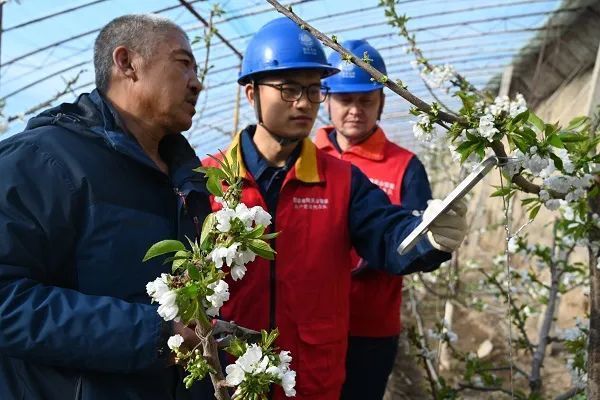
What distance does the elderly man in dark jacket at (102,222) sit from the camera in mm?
1346

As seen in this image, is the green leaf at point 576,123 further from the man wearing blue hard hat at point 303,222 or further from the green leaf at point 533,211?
the man wearing blue hard hat at point 303,222

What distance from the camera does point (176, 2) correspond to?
7.16m

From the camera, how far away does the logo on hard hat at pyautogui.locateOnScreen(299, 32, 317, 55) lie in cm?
236

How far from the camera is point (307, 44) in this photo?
2377 millimetres

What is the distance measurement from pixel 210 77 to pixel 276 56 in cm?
851

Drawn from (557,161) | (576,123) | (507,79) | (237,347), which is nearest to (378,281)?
(576,123)

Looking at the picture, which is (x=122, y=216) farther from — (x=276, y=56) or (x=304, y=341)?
(x=276, y=56)

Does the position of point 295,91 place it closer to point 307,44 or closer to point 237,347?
point 307,44

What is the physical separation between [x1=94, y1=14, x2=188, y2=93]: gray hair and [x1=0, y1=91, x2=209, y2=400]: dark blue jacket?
130 mm

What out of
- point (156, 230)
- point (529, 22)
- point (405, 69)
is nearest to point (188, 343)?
point (156, 230)

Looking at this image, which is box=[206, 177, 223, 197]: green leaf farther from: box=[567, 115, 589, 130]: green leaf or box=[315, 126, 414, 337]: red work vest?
box=[315, 126, 414, 337]: red work vest

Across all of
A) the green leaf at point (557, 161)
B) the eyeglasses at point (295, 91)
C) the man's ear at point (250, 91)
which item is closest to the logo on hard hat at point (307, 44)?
the eyeglasses at point (295, 91)

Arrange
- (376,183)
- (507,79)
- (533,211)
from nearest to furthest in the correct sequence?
(533,211) → (376,183) → (507,79)

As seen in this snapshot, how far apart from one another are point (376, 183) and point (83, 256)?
5.49 ft
